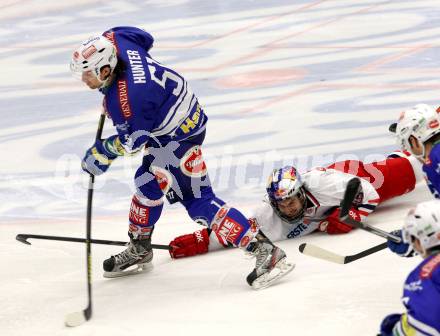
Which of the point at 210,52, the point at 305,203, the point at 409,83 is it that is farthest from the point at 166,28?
the point at 305,203

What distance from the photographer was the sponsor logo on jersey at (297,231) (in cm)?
553

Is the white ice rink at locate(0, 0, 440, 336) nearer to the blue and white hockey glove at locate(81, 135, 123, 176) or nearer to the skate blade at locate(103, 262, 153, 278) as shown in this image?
the skate blade at locate(103, 262, 153, 278)

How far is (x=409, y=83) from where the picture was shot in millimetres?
8375

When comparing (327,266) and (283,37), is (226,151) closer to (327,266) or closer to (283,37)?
(327,266)

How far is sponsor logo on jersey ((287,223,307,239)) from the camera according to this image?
5527 millimetres

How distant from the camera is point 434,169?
163 inches

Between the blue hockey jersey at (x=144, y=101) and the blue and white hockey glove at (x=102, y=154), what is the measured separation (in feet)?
0.17

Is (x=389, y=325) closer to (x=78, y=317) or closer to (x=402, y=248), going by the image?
(x=402, y=248)

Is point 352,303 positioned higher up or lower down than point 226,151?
higher up

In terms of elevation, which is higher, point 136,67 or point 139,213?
point 136,67

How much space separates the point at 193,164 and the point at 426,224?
186cm

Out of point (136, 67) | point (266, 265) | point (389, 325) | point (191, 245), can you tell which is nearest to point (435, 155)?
point (389, 325)

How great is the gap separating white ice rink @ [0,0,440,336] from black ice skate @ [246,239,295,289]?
0.05 m

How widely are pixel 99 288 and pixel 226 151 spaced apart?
2.35 metres
